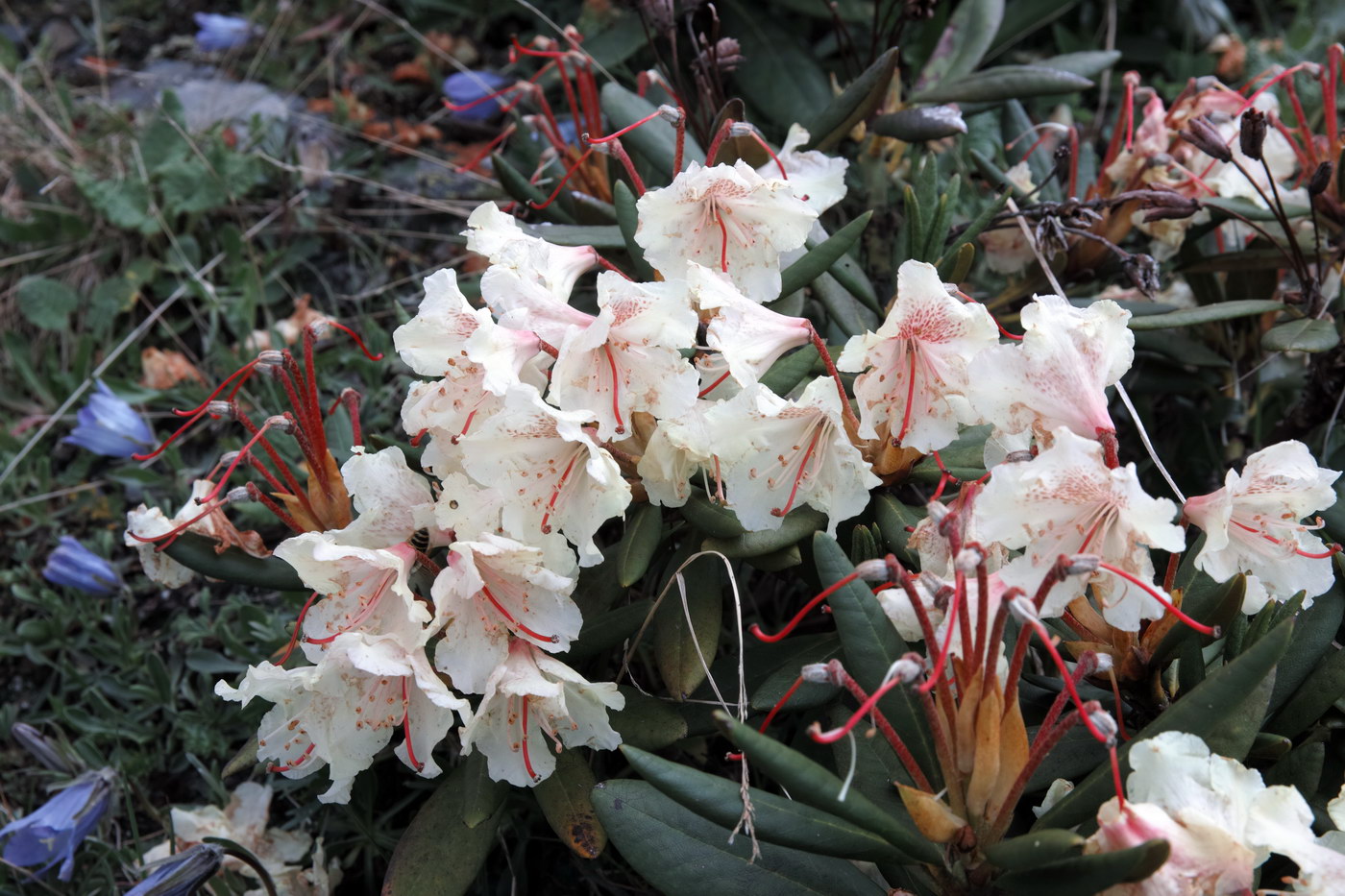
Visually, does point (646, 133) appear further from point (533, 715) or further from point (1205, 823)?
point (1205, 823)

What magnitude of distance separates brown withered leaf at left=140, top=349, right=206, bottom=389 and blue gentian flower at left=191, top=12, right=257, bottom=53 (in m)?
1.09

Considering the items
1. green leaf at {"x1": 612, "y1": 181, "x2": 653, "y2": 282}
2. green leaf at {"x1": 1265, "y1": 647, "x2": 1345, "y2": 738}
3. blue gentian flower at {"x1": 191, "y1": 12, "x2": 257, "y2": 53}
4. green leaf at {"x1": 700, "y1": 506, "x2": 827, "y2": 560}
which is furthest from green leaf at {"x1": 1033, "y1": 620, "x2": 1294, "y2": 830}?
blue gentian flower at {"x1": 191, "y1": 12, "x2": 257, "y2": 53}

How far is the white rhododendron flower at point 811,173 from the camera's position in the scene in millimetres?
1476

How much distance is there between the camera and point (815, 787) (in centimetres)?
97

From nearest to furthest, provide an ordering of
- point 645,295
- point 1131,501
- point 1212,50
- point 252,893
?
point 1131,501, point 645,295, point 252,893, point 1212,50

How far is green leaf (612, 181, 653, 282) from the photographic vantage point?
1.46m

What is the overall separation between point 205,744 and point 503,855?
0.54 meters

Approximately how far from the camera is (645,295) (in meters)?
1.14

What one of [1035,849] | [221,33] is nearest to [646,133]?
[1035,849]

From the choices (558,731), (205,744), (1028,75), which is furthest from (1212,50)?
(205,744)

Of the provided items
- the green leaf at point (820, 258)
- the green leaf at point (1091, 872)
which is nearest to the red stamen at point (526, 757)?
the green leaf at point (1091, 872)

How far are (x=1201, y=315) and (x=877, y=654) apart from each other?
0.75m

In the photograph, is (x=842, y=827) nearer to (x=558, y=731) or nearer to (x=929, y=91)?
(x=558, y=731)

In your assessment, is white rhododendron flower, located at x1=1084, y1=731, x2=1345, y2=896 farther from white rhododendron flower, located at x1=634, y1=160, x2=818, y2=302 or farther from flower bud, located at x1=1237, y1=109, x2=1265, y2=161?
flower bud, located at x1=1237, y1=109, x2=1265, y2=161
